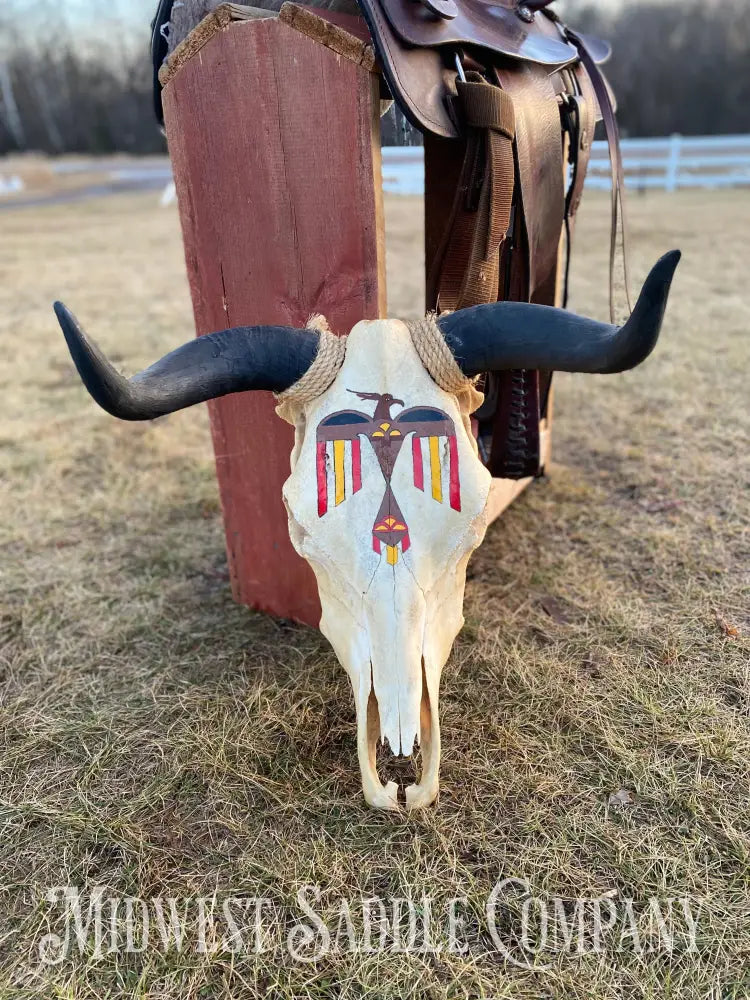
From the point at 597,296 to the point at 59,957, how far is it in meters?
Result: 7.74

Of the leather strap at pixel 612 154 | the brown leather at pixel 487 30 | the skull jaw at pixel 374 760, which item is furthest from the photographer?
the leather strap at pixel 612 154

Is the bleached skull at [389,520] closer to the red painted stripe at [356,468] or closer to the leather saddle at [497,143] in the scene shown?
the red painted stripe at [356,468]

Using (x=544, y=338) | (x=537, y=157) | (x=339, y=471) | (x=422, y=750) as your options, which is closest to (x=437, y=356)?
(x=544, y=338)

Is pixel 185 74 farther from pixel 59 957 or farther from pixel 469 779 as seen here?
pixel 59 957

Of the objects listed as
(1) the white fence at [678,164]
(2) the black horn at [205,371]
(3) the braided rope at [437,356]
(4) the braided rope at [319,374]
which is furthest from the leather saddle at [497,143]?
(1) the white fence at [678,164]

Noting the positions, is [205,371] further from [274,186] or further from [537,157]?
[537,157]

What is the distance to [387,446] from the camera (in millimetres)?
1624

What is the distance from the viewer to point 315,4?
2100mm

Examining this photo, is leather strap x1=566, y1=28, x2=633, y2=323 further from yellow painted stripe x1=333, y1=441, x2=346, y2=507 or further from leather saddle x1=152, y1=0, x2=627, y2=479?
yellow painted stripe x1=333, y1=441, x2=346, y2=507

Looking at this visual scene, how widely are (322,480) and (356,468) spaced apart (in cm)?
9

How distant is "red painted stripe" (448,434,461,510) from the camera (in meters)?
1.63

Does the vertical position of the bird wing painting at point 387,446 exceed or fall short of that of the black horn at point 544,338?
it falls short

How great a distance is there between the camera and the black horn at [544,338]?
57.4 inches

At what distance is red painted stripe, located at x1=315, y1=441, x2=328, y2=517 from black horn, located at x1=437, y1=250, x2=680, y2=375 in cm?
41
